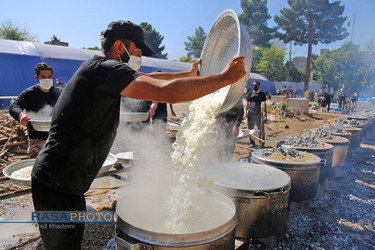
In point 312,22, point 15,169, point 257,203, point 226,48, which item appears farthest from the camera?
point 312,22

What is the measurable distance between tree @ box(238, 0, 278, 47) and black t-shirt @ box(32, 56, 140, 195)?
46575 mm

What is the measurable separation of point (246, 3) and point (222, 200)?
4865 centimetres

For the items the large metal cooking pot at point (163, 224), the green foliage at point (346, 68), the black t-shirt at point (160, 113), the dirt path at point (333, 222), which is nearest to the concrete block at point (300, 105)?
the dirt path at point (333, 222)

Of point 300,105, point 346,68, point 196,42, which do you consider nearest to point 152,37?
point 196,42

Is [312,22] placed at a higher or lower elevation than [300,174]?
higher

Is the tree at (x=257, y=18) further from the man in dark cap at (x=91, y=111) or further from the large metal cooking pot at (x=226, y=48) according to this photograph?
the man in dark cap at (x=91, y=111)

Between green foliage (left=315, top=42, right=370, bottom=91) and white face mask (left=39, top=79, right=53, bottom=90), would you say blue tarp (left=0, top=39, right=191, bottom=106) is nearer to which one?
white face mask (left=39, top=79, right=53, bottom=90)

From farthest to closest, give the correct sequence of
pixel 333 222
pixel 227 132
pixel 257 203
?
pixel 227 132 → pixel 333 222 → pixel 257 203

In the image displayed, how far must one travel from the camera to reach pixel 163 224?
2.39 metres

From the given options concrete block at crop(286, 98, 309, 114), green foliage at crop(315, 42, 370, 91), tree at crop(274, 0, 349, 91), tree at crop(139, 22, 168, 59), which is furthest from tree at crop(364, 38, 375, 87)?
tree at crop(139, 22, 168, 59)

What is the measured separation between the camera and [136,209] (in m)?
2.56

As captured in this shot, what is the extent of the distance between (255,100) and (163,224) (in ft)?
23.0

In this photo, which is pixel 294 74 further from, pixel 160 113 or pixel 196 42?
pixel 160 113

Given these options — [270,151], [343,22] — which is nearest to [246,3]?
[343,22]
